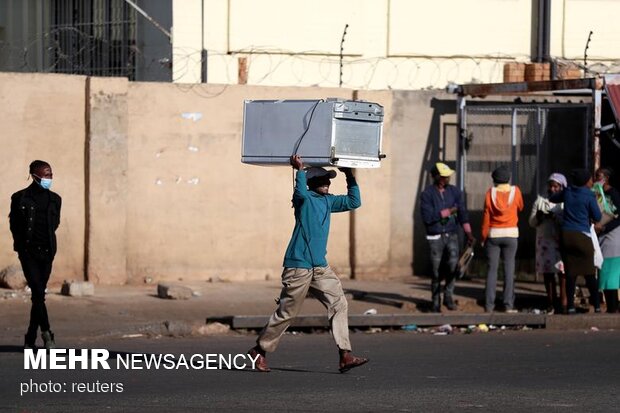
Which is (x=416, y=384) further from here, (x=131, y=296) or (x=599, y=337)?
(x=131, y=296)

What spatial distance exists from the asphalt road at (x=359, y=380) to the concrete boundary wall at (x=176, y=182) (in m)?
3.51

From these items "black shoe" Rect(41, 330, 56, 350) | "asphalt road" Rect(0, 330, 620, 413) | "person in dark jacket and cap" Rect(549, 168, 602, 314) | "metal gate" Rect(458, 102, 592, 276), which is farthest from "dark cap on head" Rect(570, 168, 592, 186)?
"black shoe" Rect(41, 330, 56, 350)

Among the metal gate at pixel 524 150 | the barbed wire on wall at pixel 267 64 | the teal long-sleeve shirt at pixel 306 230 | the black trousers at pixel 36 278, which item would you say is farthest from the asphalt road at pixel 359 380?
the barbed wire on wall at pixel 267 64

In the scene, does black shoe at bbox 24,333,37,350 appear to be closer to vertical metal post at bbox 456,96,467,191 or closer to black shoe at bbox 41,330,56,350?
black shoe at bbox 41,330,56,350

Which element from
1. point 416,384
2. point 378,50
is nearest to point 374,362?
point 416,384

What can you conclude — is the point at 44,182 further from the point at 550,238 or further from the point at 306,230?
the point at 550,238

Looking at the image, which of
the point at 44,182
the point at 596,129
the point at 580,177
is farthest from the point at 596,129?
the point at 44,182

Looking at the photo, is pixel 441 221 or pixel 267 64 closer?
pixel 441 221

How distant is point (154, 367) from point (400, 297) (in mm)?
5464

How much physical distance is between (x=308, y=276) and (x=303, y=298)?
0.19 meters

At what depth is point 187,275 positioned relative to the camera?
51.4ft

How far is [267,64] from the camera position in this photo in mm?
17625

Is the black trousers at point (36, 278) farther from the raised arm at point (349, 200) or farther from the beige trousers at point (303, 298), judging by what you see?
the raised arm at point (349, 200)

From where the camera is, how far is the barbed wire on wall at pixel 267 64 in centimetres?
1734
